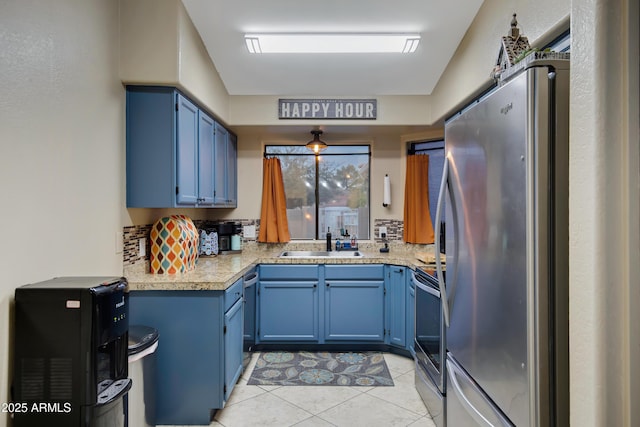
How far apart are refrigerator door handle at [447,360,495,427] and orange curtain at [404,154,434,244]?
209 centimetres

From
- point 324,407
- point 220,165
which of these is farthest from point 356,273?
point 220,165

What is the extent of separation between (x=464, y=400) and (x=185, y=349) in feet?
5.27

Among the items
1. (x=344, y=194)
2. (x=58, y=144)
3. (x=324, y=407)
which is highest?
(x=58, y=144)

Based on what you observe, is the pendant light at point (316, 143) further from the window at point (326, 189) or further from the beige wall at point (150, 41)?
the beige wall at point (150, 41)

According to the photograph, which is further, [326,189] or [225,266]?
[326,189]

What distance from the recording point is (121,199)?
2221mm

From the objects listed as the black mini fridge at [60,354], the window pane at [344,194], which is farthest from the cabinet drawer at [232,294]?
the window pane at [344,194]

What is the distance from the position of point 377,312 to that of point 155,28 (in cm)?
282

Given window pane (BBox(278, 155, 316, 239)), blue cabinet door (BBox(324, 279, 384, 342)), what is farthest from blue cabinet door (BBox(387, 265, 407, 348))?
window pane (BBox(278, 155, 316, 239))

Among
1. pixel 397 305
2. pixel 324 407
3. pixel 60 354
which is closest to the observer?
pixel 60 354

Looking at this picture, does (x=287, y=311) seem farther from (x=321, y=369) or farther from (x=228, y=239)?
(x=228, y=239)

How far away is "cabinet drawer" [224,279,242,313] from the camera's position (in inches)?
88.8

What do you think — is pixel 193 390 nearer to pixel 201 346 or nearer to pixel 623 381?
pixel 201 346

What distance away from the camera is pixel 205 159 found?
2.86 m
